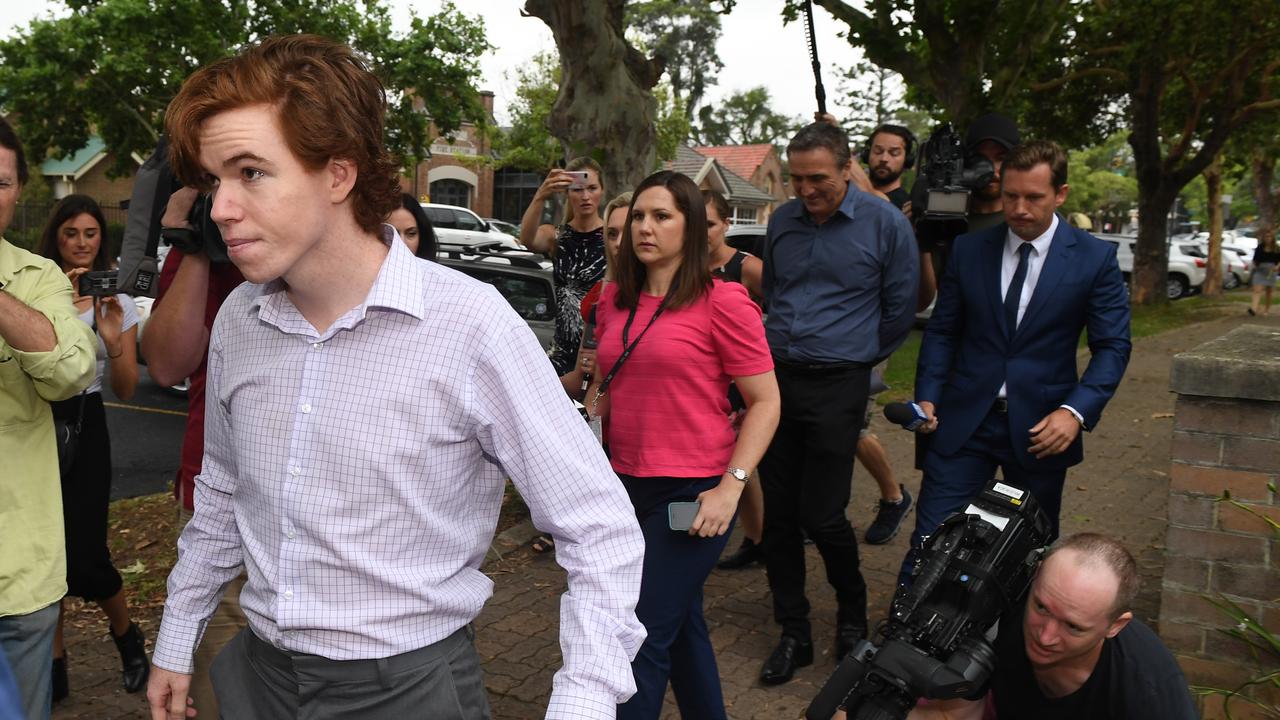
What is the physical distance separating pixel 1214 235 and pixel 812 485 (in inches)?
1240

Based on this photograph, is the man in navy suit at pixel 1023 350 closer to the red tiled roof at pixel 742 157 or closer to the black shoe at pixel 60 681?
the black shoe at pixel 60 681

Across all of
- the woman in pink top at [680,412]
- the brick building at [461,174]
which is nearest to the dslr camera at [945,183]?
the woman in pink top at [680,412]

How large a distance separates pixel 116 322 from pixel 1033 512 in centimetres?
283

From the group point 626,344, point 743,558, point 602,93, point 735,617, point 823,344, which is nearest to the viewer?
point 626,344

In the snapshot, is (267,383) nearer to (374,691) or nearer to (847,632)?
(374,691)

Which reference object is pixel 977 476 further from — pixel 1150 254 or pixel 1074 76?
pixel 1150 254

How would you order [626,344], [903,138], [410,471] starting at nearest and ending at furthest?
[410,471]
[626,344]
[903,138]

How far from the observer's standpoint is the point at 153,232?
2.83 metres

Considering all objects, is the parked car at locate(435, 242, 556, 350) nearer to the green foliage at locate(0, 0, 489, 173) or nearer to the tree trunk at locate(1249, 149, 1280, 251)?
the green foliage at locate(0, 0, 489, 173)

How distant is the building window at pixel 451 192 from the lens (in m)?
49.5

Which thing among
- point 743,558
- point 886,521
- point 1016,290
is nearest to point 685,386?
point 1016,290

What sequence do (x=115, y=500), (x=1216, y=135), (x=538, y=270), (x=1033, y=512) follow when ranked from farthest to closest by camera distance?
(x=1216, y=135) < (x=538, y=270) < (x=115, y=500) < (x=1033, y=512)

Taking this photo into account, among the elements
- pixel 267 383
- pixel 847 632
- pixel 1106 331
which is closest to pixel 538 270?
pixel 847 632

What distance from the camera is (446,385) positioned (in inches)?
69.5
